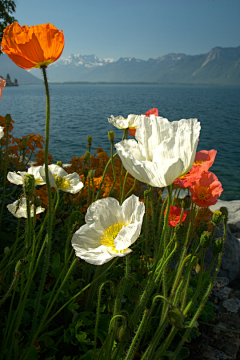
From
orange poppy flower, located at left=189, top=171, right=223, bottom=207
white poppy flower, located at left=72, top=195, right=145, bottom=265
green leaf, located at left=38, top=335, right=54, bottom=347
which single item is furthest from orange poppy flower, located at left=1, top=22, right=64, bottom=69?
green leaf, located at left=38, top=335, right=54, bottom=347

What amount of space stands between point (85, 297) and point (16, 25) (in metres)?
1.47

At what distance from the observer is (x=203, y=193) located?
49.1 inches

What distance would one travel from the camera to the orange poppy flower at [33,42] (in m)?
0.80

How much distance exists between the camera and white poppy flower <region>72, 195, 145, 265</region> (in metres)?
0.89

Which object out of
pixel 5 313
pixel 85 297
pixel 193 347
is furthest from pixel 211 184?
pixel 5 313

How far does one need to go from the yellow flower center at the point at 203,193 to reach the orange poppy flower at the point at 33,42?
829 millimetres

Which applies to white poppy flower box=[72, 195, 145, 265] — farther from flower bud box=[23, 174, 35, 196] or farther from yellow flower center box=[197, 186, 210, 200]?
yellow flower center box=[197, 186, 210, 200]

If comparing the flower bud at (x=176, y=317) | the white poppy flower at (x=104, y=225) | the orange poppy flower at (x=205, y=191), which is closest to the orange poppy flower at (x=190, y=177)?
the orange poppy flower at (x=205, y=191)

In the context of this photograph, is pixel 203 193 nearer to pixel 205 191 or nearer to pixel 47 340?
pixel 205 191

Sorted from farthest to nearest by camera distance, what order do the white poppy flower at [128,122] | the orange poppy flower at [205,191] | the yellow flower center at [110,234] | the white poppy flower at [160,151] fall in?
1. the white poppy flower at [128,122]
2. the orange poppy flower at [205,191]
3. the yellow flower center at [110,234]
4. the white poppy flower at [160,151]

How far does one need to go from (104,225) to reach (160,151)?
375mm

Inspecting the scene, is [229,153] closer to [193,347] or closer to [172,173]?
[193,347]

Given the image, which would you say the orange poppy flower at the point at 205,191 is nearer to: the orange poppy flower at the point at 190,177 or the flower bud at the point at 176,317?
the orange poppy flower at the point at 190,177

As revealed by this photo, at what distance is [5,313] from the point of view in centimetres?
151
